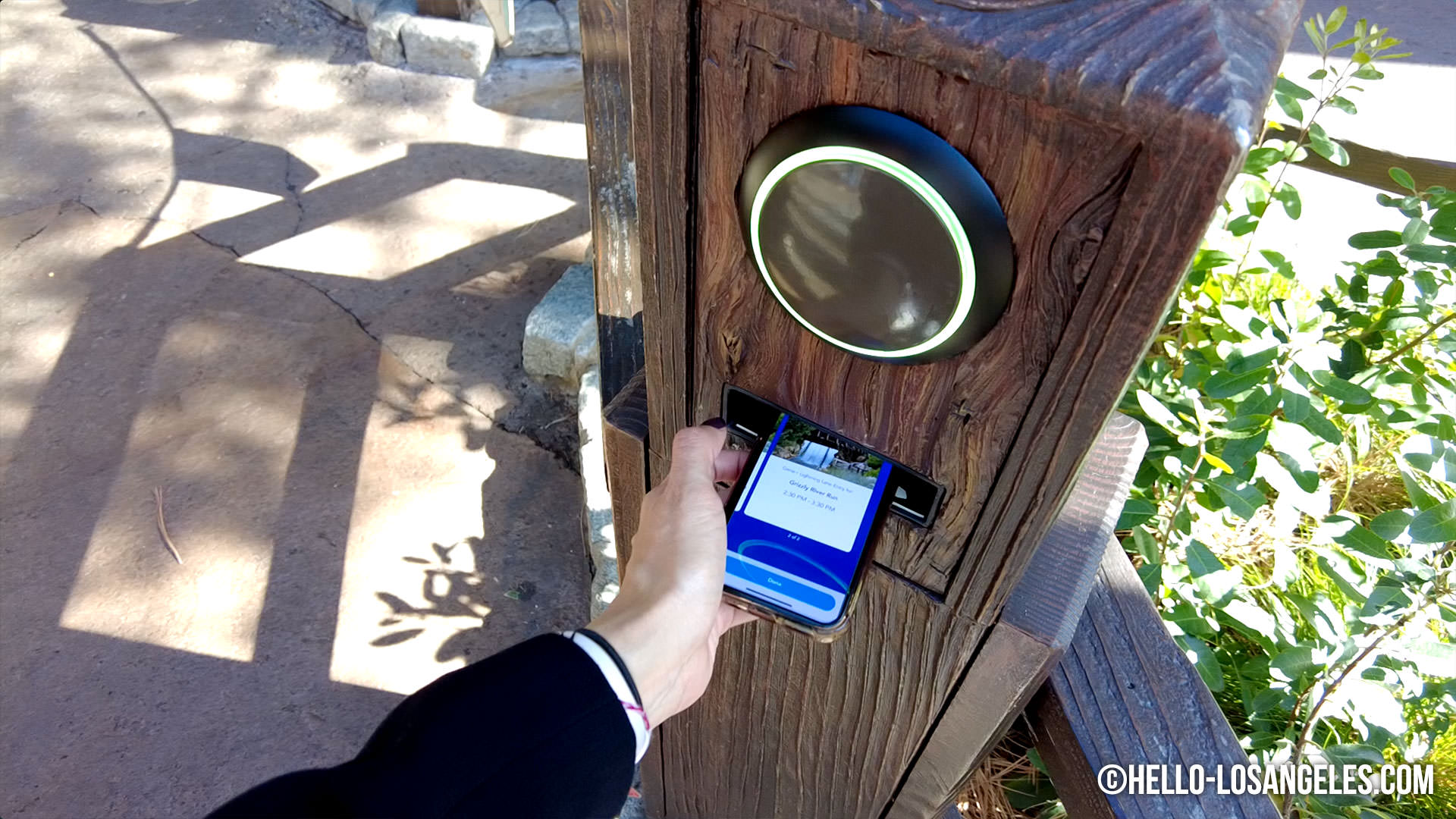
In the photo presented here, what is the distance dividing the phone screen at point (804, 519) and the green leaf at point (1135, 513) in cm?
69

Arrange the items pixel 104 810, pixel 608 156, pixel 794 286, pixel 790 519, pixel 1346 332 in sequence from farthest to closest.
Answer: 1. pixel 104 810
2. pixel 608 156
3. pixel 1346 332
4. pixel 790 519
5. pixel 794 286

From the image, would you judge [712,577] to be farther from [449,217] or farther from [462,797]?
[449,217]

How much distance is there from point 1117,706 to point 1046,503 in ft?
1.19

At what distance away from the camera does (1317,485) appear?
1.29 meters

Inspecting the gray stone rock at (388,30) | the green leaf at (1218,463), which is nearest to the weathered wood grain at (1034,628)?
the green leaf at (1218,463)

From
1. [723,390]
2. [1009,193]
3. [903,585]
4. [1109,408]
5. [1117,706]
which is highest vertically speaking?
[1009,193]

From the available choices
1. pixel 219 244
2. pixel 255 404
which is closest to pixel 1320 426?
pixel 255 404

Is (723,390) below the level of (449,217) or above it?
above

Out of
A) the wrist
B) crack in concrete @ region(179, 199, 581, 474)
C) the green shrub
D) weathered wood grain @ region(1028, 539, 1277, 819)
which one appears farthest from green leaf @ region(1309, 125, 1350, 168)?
crack in concrete @ region(179, 199, 581, 474)

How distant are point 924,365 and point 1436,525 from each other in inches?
A: 34.2

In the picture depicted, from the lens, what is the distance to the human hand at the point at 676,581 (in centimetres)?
92

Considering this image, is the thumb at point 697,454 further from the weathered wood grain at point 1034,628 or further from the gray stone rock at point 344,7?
the gray stone rock at point 344,7

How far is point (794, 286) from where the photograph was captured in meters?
0.76

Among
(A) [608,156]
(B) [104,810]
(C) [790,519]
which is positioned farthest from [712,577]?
(B) [104,810]
